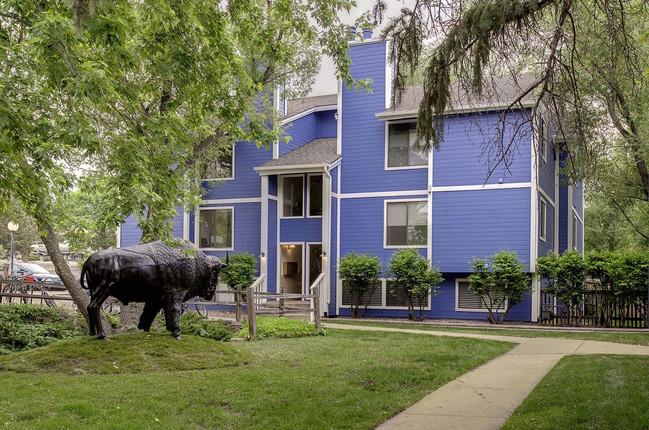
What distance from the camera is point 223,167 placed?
27438mm

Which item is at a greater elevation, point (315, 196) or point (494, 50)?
point (494, 50)

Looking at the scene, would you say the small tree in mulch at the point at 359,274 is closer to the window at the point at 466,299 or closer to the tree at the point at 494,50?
the window at the point at 466,299

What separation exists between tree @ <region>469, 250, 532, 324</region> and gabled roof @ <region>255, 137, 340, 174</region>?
6596mm

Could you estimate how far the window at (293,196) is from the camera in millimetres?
26172

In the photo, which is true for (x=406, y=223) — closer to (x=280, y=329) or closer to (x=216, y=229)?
(x=216, y=229)

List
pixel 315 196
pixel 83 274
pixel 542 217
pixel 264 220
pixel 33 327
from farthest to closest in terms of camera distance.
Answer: pixel 315 196
pixel 264 220
pixel 542 217
pixel 33 327
pixel 83 274

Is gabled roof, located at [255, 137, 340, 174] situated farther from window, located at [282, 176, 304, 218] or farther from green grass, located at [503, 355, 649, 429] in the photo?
green grass, located at [503, 355, 649, 429]

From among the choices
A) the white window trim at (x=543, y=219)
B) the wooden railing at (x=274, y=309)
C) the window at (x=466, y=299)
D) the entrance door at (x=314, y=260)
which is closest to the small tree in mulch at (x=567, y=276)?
the white window trim at (x=543, y=219)

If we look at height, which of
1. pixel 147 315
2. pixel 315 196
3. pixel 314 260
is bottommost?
pixel 147 315

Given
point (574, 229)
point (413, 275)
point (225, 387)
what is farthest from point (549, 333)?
point (574, 229)

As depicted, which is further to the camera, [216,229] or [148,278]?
[216,229]

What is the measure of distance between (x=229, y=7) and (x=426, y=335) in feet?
32.4

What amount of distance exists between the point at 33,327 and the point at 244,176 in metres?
14.2

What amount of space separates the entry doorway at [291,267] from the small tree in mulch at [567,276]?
30.3 ft
